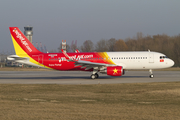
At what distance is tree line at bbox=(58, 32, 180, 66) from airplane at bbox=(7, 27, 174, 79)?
46.4 metres

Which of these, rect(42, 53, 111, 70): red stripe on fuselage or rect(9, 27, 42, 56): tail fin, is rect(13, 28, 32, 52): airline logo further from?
rect(42, 53, 111, 70): red stripe on fuselage

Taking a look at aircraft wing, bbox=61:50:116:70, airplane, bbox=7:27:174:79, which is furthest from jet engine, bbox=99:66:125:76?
aircraft wing, bbox=61:50:116:70

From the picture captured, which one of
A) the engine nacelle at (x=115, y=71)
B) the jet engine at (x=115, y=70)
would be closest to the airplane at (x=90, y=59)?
the jet engine at (x=115, y=70)

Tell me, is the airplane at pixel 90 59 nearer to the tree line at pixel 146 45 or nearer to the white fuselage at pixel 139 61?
the white fuselage at pixel 139 61

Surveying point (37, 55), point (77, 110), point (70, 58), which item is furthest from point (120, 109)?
point (37, 55)

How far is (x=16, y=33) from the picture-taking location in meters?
36.0

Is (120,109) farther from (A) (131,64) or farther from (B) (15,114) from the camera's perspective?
(A) (131,64)

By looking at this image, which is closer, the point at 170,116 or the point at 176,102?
the point at 170,116

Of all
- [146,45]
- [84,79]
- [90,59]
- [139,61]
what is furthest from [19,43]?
[146,45]

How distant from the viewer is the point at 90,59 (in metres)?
35.0

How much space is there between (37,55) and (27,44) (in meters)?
2.14

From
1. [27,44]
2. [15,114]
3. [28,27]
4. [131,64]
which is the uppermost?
[28,27]

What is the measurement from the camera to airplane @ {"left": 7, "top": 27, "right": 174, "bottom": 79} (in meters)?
34.3

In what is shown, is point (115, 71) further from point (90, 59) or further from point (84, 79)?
point (84, 79)
